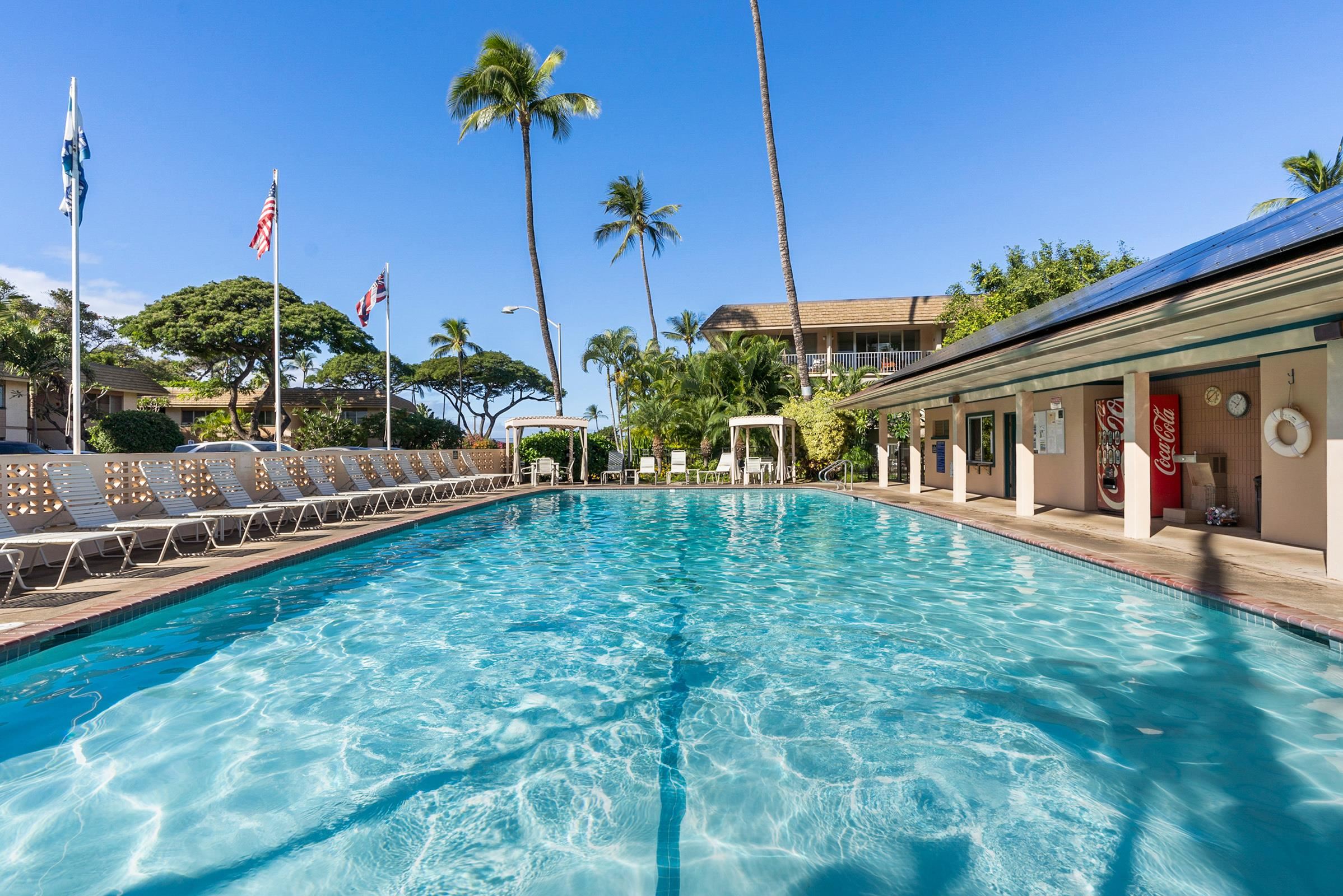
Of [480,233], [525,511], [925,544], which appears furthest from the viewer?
[480,233]

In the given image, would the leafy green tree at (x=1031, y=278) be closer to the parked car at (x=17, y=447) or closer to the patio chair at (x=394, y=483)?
the patio chair at (x=394, y=483)

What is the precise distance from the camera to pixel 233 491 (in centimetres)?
1011

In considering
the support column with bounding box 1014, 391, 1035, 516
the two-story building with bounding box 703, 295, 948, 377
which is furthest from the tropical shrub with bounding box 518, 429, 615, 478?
the support column with bounding box 1014, 391, 1035, 516

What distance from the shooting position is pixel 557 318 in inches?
932

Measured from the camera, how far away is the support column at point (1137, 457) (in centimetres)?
861

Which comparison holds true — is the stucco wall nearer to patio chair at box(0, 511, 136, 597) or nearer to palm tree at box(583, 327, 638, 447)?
patio chair at box(0, 511, 136, 597)

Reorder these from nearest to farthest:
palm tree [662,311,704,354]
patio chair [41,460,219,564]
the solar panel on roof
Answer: the solar panel on roof < patio chair [41,460,219,564] < palm tree [662,311,704,354]

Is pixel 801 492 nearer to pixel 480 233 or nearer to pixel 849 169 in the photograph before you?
pixel 849 169

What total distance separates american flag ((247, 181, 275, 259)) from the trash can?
18.7 m

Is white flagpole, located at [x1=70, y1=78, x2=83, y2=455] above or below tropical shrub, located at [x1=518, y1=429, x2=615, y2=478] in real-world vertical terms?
above

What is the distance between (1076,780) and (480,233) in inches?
1379

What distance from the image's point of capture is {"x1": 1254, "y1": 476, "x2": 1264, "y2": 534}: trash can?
8367 millimetres

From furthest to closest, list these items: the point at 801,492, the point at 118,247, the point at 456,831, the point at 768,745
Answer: the point at 118,247 < the point at 801,492 < the point at 768,745 < the point at 456,831

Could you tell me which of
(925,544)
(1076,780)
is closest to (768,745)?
(1076,780)
